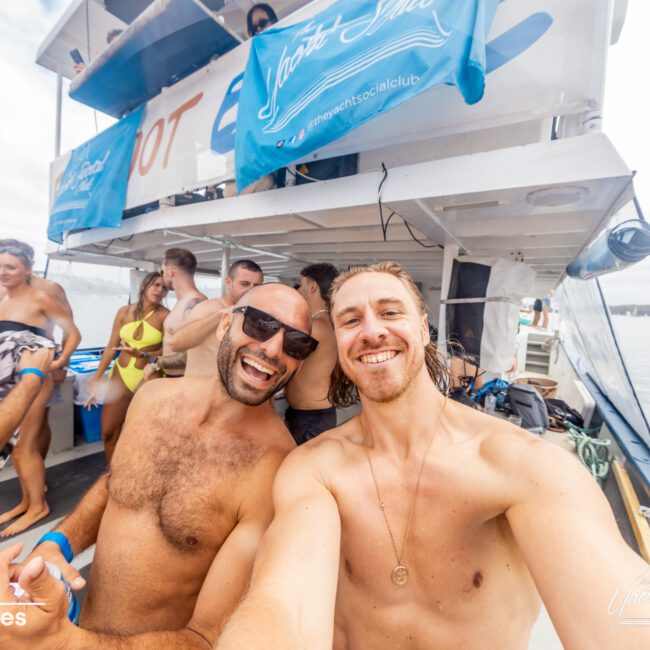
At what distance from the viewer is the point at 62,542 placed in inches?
53.9

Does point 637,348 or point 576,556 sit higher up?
point 637,348

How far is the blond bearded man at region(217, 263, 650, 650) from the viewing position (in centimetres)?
81

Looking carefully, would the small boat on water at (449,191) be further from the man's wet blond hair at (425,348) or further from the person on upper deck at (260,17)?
the man's wet blond hair at (425,348)

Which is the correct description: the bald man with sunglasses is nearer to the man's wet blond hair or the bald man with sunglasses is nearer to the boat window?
the man's wet blond hair

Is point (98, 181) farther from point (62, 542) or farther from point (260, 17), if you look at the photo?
point (62, 542)

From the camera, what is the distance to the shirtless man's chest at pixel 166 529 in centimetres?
132

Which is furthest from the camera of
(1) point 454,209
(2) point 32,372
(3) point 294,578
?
(1) point 454,209

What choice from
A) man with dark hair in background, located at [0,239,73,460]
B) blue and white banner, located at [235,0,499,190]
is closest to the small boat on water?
blue and white banner, located at [235,0,499,190]

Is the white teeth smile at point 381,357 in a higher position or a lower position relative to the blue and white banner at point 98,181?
lower

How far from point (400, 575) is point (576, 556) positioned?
2.04ft

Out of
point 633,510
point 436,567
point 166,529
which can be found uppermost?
point 436,567

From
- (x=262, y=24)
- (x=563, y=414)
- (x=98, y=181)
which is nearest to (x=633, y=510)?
(x=563, y=414)

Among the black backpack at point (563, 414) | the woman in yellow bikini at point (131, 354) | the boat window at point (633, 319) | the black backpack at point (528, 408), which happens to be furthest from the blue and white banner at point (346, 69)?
the black backpack at point (563, 414)

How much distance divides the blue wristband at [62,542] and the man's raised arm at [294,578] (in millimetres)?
1025
